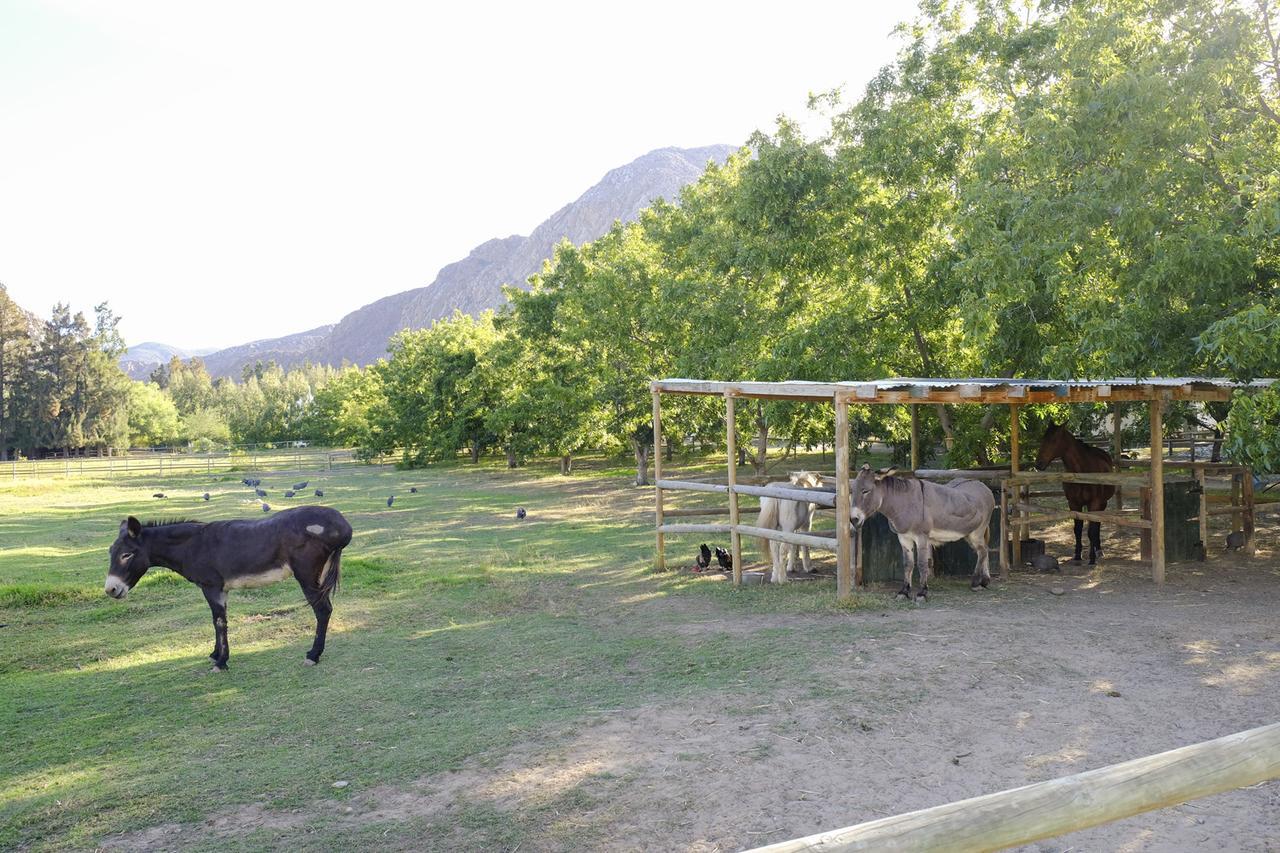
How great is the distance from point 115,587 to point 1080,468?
13.4m

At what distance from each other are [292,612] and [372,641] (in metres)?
2.14

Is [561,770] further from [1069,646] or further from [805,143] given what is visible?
[805,143]

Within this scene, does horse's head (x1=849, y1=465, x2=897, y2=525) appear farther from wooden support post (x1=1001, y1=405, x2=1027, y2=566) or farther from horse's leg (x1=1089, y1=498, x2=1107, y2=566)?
horse's leg (x1=1089, y1=498, x2=1107, y2=566)

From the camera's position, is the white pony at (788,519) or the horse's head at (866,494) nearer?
the horse's head at (866,494)

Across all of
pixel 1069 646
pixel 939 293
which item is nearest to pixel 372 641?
pixel 1069 646

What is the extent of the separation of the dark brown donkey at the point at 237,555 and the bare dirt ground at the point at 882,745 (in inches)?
141

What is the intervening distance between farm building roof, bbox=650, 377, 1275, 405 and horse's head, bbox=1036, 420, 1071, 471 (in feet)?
6.00

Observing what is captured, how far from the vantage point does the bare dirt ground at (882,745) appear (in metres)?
4.84

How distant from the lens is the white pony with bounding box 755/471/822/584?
12422 millimetres

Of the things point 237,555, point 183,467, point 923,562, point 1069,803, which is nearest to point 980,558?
point 923,562

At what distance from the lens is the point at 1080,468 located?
13922mm

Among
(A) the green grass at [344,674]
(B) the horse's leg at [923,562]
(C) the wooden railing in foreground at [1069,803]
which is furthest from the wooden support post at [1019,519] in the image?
(C) the wooden railing in foreground at [1069,803]

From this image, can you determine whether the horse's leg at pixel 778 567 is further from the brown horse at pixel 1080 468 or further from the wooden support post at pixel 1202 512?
the wooden support post at pixel 1202 512

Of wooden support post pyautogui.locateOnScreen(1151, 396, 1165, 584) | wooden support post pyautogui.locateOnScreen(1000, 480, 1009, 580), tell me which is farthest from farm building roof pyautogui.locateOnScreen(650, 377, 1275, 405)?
wooden support post pyautogui.locateOnScreen(1000, 480, 1009, 580)
